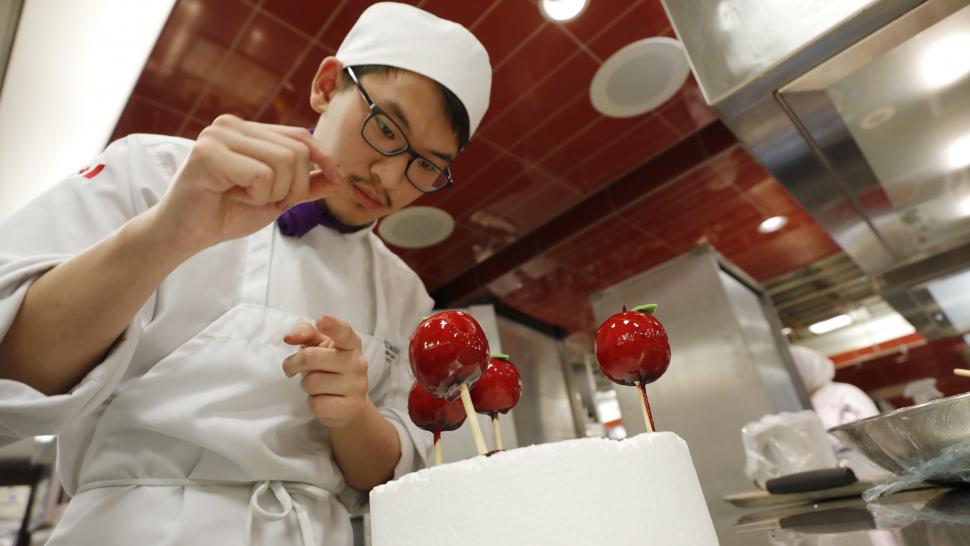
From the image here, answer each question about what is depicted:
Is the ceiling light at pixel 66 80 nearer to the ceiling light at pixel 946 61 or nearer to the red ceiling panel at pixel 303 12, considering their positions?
the red ceiling panel at pixel 303 12

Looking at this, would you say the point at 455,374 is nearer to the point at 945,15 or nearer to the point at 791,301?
the point at 945,15

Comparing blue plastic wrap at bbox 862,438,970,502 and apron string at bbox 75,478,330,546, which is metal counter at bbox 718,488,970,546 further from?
apron string at bbox 75,478,330,546

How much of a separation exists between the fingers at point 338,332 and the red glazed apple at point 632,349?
0.38m

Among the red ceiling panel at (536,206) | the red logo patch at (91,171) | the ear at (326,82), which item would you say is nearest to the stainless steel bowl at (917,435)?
the ear at (326,82)

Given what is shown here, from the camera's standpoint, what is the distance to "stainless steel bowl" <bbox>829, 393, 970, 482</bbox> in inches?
36.2

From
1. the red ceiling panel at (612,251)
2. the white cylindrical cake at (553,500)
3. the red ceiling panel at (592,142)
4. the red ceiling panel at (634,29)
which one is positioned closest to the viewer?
the white cylindrical cake at (553,500)

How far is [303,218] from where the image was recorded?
113 cm

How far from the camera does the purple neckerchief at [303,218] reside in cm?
112

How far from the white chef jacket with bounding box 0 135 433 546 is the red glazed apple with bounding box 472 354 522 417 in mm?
367

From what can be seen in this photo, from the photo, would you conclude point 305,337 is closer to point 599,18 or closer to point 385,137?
point 385,137

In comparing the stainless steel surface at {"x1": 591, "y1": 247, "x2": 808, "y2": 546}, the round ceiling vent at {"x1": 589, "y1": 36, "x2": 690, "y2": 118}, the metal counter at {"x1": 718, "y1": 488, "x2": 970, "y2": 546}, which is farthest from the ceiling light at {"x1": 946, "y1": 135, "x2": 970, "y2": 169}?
Answer: the metal counter at {"x1": 718, "y1": 488, "x2": 970, "y2": 546}

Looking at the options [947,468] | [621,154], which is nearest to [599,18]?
[621,154]

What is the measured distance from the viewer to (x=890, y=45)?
1.34m

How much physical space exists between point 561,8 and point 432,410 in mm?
2375
